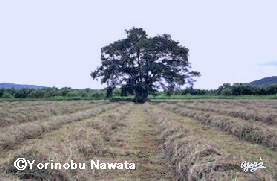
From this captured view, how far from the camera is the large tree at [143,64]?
37719 mm

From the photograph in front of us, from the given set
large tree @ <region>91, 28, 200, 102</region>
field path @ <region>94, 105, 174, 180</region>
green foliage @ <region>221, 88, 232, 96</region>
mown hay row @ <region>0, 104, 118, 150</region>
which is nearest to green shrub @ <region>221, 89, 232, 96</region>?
green foliage @ <region>221, 88, 232, 96</region>

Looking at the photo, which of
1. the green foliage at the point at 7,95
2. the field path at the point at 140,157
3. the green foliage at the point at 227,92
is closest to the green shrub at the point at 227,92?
the green foliage at the point at 227,92

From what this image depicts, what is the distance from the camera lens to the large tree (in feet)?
124

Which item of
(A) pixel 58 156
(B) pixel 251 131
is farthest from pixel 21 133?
(B) pixel 251 131

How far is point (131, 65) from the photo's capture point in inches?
1565

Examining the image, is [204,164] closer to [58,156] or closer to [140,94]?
[58,156]

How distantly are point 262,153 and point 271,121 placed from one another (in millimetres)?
6457

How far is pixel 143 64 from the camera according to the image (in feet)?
131

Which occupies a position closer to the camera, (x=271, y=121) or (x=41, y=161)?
(x=41, y=161)

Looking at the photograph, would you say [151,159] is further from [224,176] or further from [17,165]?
[17,165]

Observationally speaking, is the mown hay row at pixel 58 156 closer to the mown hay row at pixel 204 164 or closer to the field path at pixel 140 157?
the field path at pixel 140 157

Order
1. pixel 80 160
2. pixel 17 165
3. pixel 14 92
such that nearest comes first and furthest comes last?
1. pixel 17 165
2. pixel 80 160
3. pixel 14 92

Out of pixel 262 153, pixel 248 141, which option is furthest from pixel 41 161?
pixel 248 141

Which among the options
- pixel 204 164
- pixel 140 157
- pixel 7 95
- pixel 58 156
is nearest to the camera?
pixel 204 164
